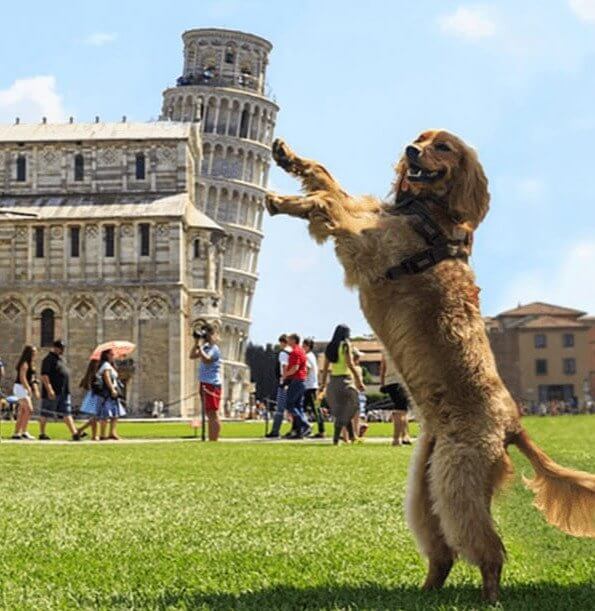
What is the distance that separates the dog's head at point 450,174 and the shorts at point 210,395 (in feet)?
48.9

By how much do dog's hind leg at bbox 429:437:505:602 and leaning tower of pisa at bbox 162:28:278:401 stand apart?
3350 inches

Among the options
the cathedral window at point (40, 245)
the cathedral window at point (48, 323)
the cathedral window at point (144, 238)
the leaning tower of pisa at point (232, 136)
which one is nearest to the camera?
the cathedral window at point (144, 238)

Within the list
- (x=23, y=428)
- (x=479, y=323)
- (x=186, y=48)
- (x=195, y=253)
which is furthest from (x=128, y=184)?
(x=479, y=323)

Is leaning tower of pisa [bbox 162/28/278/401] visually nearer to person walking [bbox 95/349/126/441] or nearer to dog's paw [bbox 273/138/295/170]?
person walking [bbox 95/349/126/441]

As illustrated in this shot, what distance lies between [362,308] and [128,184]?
64888 mm

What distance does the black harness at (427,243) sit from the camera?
14.4 feet

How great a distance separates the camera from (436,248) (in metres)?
4.45

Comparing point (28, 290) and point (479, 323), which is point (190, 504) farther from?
point (28, 290)

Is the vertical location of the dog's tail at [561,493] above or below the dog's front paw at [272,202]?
below

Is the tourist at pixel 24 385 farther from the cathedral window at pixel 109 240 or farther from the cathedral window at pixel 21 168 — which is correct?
the cathedral window at pixel 21 168

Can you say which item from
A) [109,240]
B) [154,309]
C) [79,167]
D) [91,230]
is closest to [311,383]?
[154,309]

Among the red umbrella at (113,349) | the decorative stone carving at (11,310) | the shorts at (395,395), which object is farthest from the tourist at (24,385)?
the decorative stone carving at (11,310)

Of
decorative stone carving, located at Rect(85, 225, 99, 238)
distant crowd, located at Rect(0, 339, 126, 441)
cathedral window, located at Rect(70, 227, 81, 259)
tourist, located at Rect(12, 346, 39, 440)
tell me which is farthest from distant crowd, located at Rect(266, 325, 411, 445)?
cathedral window, located at Rect(70, 227, 81, 259)

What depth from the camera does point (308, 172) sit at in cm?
466
